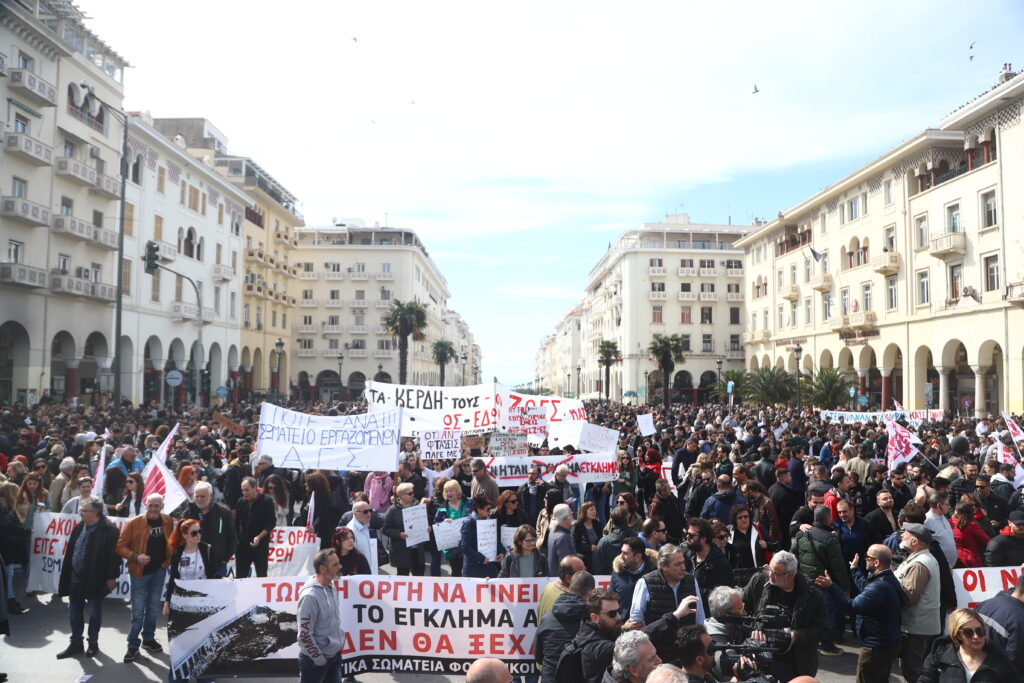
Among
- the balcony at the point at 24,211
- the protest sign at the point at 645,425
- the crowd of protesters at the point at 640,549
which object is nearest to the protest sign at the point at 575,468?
the crowd of protesters at the point at 640,549

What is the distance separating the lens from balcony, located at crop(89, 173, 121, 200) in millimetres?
35941

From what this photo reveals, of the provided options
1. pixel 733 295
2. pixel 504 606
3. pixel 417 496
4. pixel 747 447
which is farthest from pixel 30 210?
pixel 733 295

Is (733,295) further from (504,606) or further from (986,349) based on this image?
(504,606)

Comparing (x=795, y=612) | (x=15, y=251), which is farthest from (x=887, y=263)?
(x=15, y=251)

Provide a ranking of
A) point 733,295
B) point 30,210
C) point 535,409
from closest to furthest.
A: point 535,409 < point 30,210 < point 733,295

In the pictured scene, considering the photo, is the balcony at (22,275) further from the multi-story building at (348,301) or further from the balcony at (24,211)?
the multi-story building at (348,301)

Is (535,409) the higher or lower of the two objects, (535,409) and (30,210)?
the lower

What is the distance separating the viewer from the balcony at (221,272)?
5056 cm

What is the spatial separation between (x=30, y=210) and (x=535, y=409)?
26.8 meters

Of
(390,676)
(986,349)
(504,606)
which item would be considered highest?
(986,349)

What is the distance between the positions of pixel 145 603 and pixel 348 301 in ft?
238

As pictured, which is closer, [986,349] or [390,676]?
[390,676]

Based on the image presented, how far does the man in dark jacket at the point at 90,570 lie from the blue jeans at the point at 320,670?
3.25m

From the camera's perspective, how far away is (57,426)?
1939 cm
